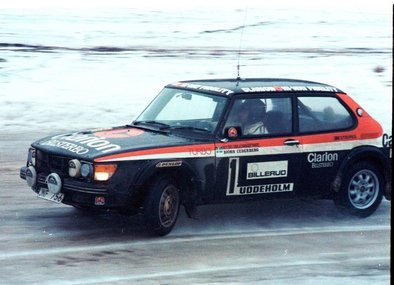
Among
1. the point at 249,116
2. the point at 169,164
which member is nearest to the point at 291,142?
the point at 249,116

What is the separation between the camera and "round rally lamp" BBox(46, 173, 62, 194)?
1017 centimetres

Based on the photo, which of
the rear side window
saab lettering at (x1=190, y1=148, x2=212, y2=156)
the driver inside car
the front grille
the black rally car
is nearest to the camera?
the black rally car

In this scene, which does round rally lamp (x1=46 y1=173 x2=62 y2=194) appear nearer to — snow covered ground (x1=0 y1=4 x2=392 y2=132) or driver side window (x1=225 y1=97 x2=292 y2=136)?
driver side window (x1=225 y1=97 x2=292 y2=136)

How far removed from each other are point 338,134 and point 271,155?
0.97 meters

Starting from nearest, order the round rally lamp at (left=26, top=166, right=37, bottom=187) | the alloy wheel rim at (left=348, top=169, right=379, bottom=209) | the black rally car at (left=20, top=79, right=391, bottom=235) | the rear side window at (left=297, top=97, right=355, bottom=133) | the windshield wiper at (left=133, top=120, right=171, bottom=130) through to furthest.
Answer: the black rally car at (left=20, top=79, right=391, bottom=235), the round rally lamp at (left=26, top=166, right=37, bottom=187), the windshield wiper at (left=133, top=120, right=171, bottom=130), the rear side window at (left=297, top=97, right=355, bottom=133), the alloy wheel rim at (left=348, top=169, right=379, bottom=209)

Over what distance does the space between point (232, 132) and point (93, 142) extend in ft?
4.65

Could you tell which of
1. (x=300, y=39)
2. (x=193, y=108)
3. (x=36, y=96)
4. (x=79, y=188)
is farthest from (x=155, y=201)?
(x=300, y=39)

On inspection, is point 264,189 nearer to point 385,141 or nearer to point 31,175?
point 385,141

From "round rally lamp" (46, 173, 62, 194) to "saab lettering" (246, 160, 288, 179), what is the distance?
1.91 meters

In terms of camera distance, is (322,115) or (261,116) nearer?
(261,116)

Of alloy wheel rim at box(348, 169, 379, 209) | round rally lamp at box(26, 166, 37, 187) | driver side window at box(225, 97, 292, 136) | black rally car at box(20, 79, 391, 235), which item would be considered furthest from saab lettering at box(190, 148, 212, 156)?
alloy wheel rim at box(348, 169, 379, 209)

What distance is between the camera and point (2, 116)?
59.9 feet

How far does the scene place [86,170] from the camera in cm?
1003

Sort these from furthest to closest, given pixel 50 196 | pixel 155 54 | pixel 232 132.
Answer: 1. pixel 155 54
2. pixel 232 132
3. pixel 50 196
